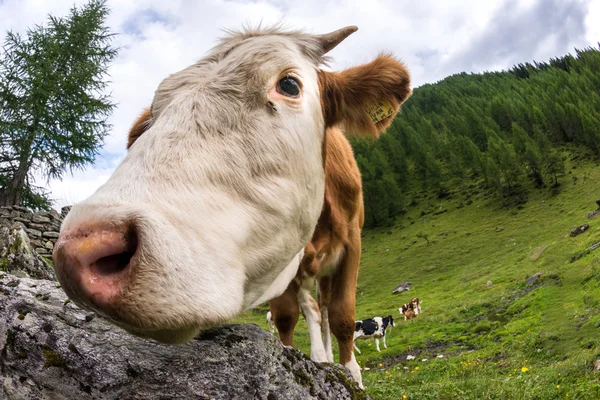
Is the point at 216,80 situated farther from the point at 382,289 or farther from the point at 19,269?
the point at 382,289

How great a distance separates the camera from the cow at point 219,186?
5.15 ft

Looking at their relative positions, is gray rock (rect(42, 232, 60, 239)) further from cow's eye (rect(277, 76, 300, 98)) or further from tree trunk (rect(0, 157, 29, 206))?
cow's eye (rect(277, 76, 300, 98))

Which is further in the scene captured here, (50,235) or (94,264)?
(50,235)

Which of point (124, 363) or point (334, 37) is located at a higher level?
point (334, 37)

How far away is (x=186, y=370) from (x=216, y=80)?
61.2 inches

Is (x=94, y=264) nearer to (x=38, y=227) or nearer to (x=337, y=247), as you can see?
(x=337, y=247)

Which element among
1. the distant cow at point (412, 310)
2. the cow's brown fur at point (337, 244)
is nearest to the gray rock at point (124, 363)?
the cow's brown fur at point (337, 244)

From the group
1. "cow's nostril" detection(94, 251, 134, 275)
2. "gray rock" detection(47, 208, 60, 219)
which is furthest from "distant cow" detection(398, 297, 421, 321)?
"cow's nostril" detection(94, 251, 134, 275)

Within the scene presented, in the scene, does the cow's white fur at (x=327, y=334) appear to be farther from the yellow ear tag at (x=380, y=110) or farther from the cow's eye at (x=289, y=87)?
the cow's eye at (x=289, y=87)

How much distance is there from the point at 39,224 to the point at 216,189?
1571 cm

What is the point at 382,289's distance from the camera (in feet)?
174

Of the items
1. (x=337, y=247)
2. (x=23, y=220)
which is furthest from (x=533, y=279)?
(x=337, y=247)

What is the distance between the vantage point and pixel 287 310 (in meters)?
4.77

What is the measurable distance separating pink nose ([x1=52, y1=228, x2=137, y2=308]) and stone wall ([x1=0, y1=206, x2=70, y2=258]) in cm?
1434
